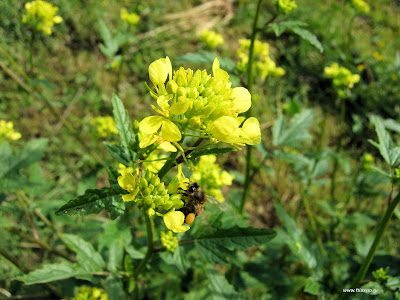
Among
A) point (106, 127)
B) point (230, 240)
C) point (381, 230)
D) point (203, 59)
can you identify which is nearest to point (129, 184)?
point (230, 240)

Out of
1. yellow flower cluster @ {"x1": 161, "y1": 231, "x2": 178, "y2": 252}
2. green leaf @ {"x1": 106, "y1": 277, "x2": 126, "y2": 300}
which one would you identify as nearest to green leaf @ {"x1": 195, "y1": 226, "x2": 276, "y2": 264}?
yellow flower cluster @ {"x1": 161, "y1": 231, "x2": 178, "y2": 252}

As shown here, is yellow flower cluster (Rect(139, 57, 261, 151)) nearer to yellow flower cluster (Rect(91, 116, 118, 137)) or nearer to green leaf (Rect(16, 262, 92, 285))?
green leaf (Rect(16, 262, 92, 285))

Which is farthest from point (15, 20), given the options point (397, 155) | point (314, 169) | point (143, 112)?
point (397, 155)

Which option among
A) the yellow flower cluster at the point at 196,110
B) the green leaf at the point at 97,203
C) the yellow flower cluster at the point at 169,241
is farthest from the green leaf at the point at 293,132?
the green leaf at the point at 97,203

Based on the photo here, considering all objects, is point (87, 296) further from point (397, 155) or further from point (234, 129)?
point (397, 155)

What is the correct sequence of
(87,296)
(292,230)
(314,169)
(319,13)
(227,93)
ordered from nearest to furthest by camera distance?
(227,93)
(87,296)
(292,230)
(314,169)
(319,13)

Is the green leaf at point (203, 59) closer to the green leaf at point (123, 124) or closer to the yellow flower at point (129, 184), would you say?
the green leaf at point (123, 124)
